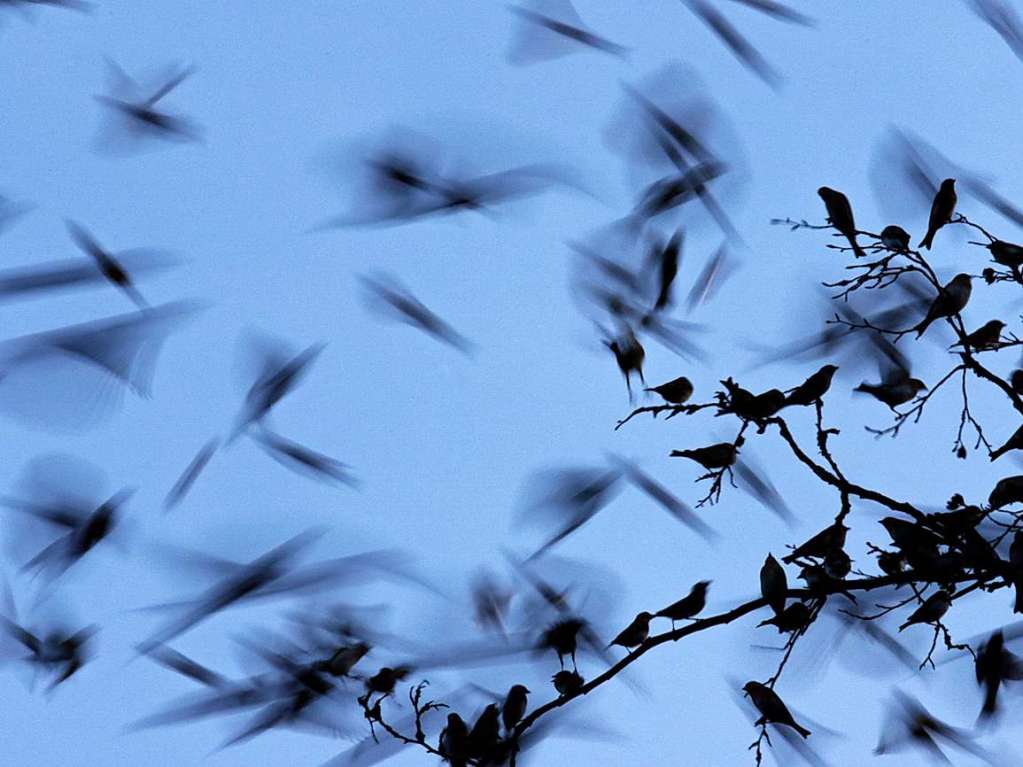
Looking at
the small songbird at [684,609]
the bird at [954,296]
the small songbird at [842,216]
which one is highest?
the small songbird at [842,216]

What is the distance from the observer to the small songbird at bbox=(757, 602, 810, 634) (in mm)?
1368

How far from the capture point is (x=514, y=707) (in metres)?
1.50

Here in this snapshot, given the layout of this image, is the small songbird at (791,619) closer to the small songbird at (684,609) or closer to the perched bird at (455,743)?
the small songbird at (684,609)

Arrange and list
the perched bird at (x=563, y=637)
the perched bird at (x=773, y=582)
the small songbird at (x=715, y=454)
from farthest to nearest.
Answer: the perched bird at (x=563, y=637) < the small songbird at (x=715, y=454) < the perched bird at (x=773, y=582)

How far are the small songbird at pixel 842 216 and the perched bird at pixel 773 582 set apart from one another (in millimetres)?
442

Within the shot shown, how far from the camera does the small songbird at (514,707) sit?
1.48 m

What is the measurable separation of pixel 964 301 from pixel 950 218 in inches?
6.4

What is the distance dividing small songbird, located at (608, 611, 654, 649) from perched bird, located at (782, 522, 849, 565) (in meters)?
0.20

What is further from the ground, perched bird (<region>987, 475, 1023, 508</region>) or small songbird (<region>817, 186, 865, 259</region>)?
small songbird (<region>817, 186, 865, 259</region>)

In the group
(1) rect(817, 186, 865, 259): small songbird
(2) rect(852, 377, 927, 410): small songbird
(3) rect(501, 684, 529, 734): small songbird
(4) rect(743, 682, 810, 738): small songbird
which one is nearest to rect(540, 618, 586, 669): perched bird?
(3) rect(501, 684, 529, 734): small songbird

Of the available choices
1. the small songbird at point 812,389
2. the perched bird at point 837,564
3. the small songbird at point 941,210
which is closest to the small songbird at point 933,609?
the perched bird at point 837,564

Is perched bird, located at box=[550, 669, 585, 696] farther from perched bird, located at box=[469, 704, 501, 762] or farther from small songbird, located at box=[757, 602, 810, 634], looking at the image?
small songbird, located at box=[757, 602, 810, 634]

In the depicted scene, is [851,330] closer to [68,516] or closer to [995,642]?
[995,642]

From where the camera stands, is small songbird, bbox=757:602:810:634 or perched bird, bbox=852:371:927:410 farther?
perched bird, bbox=852:371:927:410
